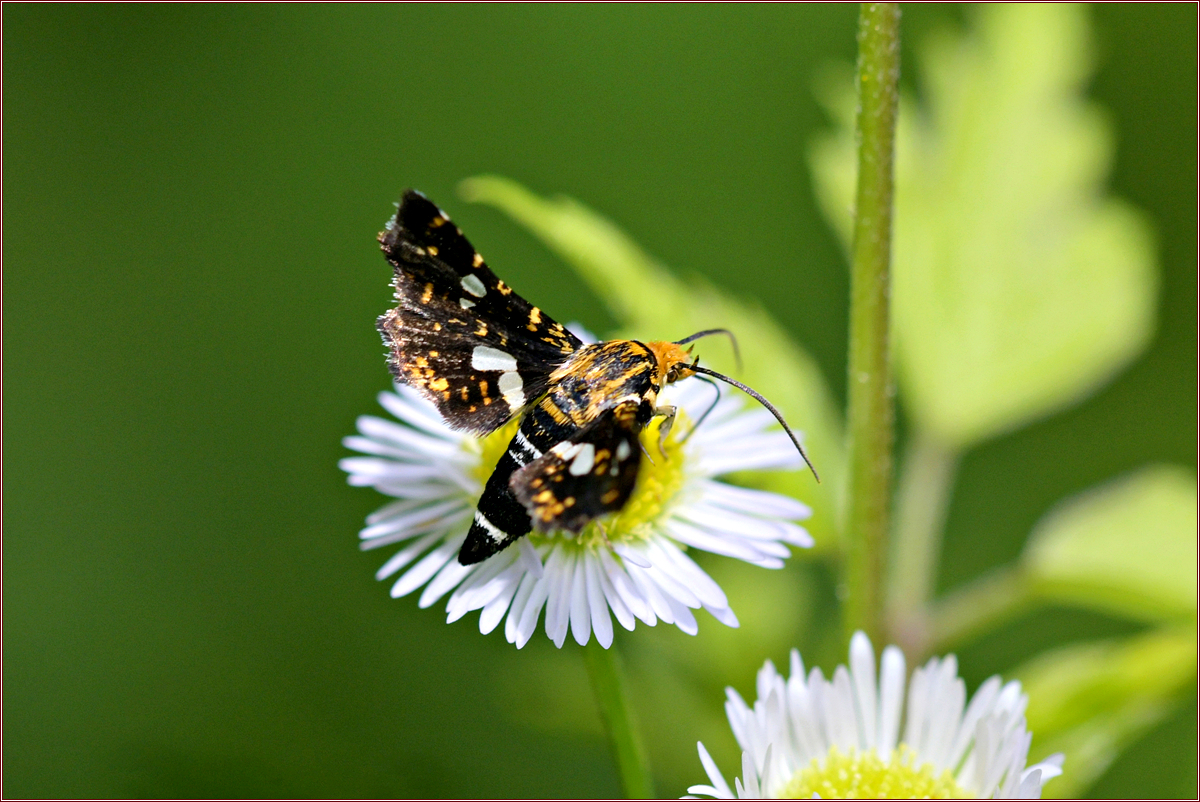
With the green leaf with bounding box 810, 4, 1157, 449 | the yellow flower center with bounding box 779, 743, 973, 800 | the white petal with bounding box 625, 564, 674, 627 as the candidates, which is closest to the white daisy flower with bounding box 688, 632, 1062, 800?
the yellow flower center with bounding box 779, 743, 973, 800

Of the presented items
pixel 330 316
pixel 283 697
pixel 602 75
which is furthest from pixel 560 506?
pixel 602 75

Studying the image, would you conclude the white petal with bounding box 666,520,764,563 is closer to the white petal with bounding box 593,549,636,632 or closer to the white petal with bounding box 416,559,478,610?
the white petal with bounding box 593,549,636,632

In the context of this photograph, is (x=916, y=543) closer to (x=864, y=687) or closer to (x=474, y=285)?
(x=864, y=687)

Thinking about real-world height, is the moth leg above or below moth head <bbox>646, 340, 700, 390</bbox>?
below

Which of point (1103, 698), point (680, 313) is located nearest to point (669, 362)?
point (680, 313)

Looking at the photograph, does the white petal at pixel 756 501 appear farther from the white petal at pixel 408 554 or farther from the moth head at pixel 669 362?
the white petal at pixel 408 554
